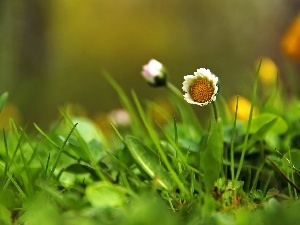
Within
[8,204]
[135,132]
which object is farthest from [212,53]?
[8,204]

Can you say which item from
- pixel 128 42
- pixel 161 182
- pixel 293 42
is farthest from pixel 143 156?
pixel 128 42

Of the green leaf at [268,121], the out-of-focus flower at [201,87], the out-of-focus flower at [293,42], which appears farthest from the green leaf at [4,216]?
the out-of-focus flower at [293,42]

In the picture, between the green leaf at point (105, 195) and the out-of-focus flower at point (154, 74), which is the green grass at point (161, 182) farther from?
the out-of-focus flower at point (154, 74)

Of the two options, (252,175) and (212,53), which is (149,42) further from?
(252,175)

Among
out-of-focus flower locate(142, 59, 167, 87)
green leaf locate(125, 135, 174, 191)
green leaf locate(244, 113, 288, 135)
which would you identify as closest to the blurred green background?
out-of-focus flower locate(142, 59, 167, 87)

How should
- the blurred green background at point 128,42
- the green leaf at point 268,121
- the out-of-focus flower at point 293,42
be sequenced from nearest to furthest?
1. the green leaf at point 268,121
2. the out-of-focus flower at point 293,42
3. the blurred green background at point 128,42

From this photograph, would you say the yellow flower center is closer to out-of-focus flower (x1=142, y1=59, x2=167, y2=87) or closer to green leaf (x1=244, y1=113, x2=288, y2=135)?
green leaf (x1=244, y1=113, x2=288, y2=135)

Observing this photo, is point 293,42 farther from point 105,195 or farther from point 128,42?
point 128,42

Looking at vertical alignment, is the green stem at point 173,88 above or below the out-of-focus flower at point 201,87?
below
